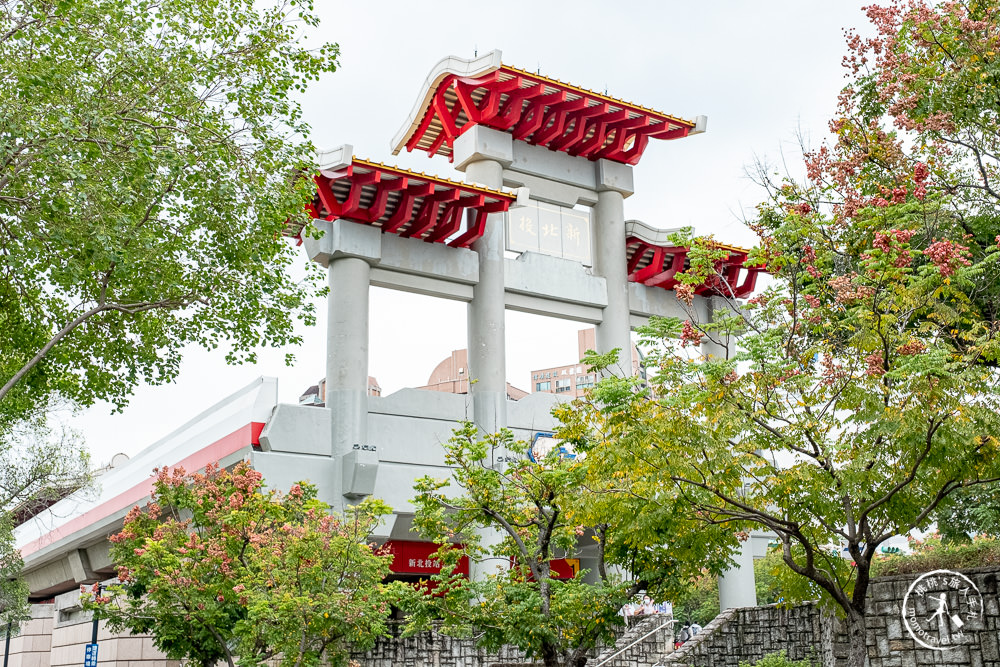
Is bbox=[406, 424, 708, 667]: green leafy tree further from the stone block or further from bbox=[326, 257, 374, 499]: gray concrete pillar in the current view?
the stone block

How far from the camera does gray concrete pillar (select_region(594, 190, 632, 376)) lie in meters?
31.0

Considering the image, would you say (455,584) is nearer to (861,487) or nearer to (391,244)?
(861,487)

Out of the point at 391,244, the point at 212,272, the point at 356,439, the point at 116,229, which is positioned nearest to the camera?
the point at 116,229

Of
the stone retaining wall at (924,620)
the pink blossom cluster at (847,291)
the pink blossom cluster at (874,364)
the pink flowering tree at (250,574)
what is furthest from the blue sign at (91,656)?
the pink blossom cluster at (847,291)

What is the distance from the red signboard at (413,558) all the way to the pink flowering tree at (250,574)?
5.87m

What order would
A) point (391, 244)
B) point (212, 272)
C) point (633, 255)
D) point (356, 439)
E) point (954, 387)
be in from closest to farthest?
point (954, 387) → point (212, 272) → point (356, 439) → point (391, 244) → point (633, 255)

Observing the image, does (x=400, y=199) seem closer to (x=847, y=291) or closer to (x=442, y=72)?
(x=442, y=72)

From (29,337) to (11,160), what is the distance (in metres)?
4.30

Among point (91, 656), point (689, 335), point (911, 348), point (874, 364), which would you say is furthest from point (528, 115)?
point (91, 656)

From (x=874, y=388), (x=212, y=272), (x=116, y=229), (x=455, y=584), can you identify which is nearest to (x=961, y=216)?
(x=874, y=388)

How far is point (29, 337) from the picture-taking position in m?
15.4

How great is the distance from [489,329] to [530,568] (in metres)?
12.1

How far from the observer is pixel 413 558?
30594mm

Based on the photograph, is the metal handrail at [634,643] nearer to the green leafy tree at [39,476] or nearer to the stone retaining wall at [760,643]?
the stone retaining wall at [760,643]
